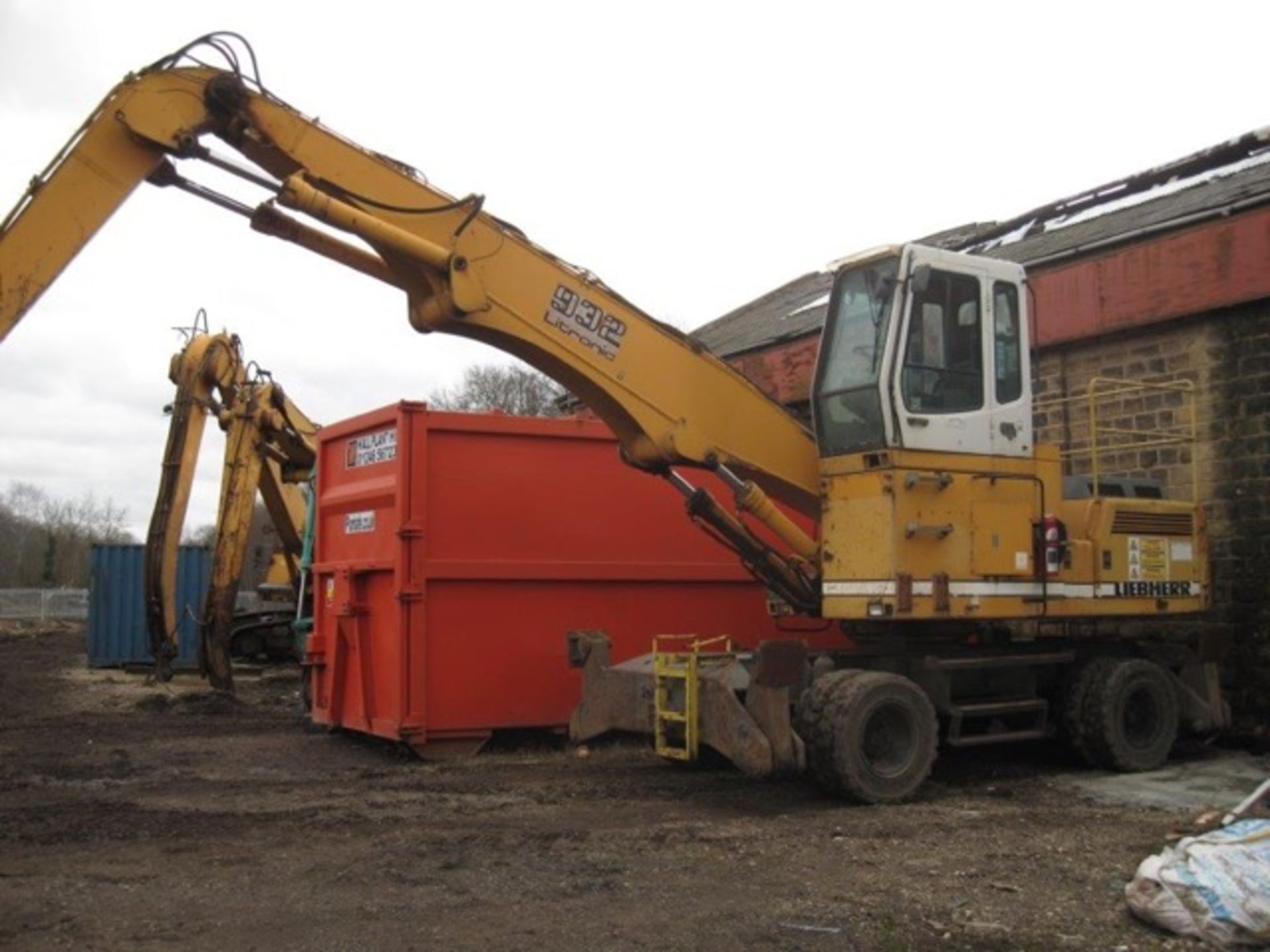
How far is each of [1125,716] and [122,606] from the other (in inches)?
673

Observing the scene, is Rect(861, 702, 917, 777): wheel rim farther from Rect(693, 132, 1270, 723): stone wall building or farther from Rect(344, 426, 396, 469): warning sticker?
Rect(344, 426, 396, 469): warning sticker

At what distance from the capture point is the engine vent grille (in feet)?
30.1

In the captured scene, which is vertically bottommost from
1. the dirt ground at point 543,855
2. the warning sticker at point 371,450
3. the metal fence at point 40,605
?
the dirt ground at point 543,855

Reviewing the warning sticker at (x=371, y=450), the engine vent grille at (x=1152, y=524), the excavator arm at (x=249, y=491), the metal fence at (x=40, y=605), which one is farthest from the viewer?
the metal fence at (x=40, y=605)

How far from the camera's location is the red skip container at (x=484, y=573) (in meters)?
9.84

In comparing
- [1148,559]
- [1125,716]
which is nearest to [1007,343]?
[1148,559]

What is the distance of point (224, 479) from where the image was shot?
15.8 metres

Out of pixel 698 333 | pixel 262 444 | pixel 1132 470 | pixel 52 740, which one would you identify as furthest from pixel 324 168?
pixel 698 333

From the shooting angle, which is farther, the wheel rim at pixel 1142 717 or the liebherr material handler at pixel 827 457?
the wheel rim at pixel 1142 717

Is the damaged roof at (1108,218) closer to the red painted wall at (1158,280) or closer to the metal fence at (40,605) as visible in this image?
the red painted wall at (1158,280)

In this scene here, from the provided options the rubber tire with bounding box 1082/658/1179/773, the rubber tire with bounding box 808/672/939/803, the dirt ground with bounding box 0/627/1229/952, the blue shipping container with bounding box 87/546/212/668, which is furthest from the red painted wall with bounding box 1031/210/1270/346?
the blue shipping container with bounding box 87/546/212/668

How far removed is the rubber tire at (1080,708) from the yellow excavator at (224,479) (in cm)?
974

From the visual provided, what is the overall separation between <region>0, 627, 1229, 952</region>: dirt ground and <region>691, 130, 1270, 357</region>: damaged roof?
4.98 meters

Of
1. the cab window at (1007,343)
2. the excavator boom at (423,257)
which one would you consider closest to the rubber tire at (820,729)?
the excavator boom at (423,257)
